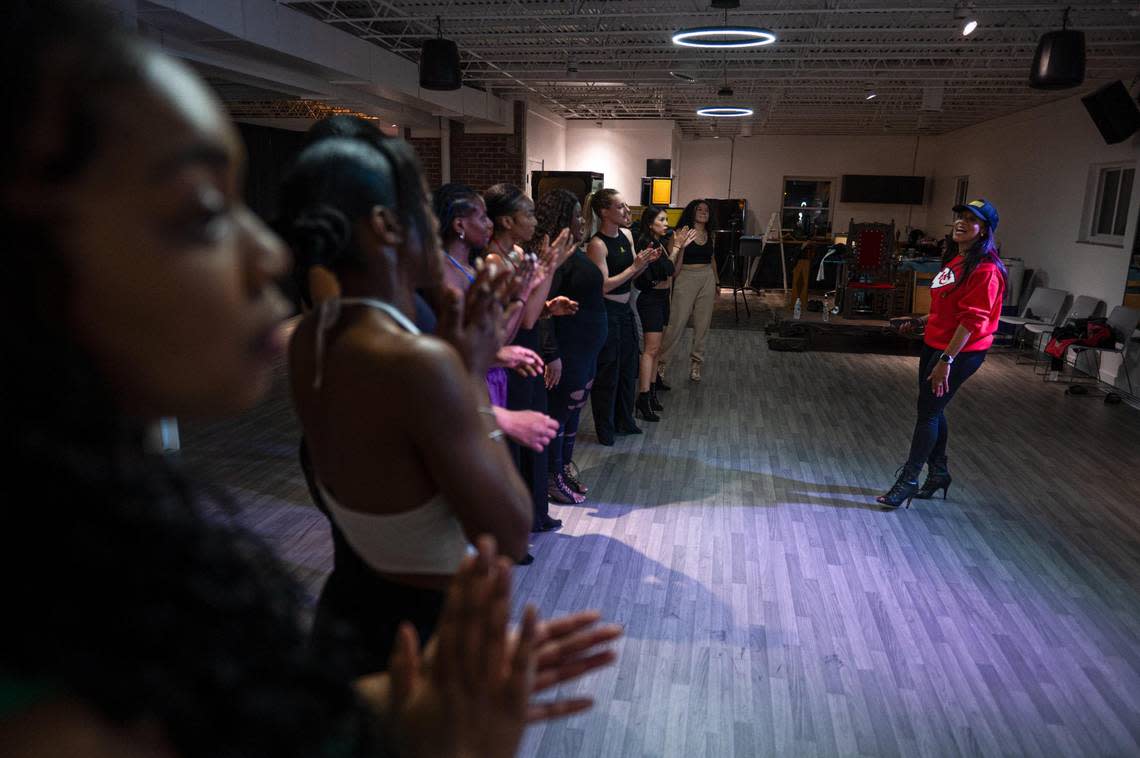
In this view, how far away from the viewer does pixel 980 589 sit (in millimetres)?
3045

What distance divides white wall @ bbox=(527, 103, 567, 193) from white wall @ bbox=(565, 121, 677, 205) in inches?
9.6

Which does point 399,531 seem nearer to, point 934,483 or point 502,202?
point 502,202

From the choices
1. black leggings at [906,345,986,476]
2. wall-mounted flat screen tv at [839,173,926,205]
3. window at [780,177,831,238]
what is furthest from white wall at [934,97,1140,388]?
black leggings at [906,345,986,476]

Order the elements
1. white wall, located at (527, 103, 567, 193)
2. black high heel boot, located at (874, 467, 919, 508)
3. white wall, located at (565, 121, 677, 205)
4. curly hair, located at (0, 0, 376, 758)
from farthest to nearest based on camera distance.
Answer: white wall, located at (565, 121, 677, 205), white wall, located at (527, 103, 567, 193), black high heel boot, located at (874, 467, 919, 508), curly hair, located at (0, 0, 376, 758)

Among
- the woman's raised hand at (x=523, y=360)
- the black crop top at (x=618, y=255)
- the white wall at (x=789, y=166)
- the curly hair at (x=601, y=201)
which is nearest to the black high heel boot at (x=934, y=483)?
the black crop top at (x=618, y=255)

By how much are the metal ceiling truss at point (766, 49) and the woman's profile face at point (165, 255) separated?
18.4 feet

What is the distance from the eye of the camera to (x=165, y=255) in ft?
1.54

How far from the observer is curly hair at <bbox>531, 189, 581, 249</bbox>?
138 inches

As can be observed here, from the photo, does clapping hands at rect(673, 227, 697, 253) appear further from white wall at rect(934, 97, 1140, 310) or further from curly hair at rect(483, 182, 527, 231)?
white wall at rect(934, 97, 1140, 310)

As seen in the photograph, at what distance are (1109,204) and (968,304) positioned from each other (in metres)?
6.23

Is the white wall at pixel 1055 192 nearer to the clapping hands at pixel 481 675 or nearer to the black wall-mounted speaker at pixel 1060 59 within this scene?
the black wall-mounted speaker at pixel 1060 59

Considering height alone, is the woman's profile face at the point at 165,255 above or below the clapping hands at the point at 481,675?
above

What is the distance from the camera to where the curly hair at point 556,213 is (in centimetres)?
352

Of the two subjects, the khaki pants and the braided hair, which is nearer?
the braided hair
